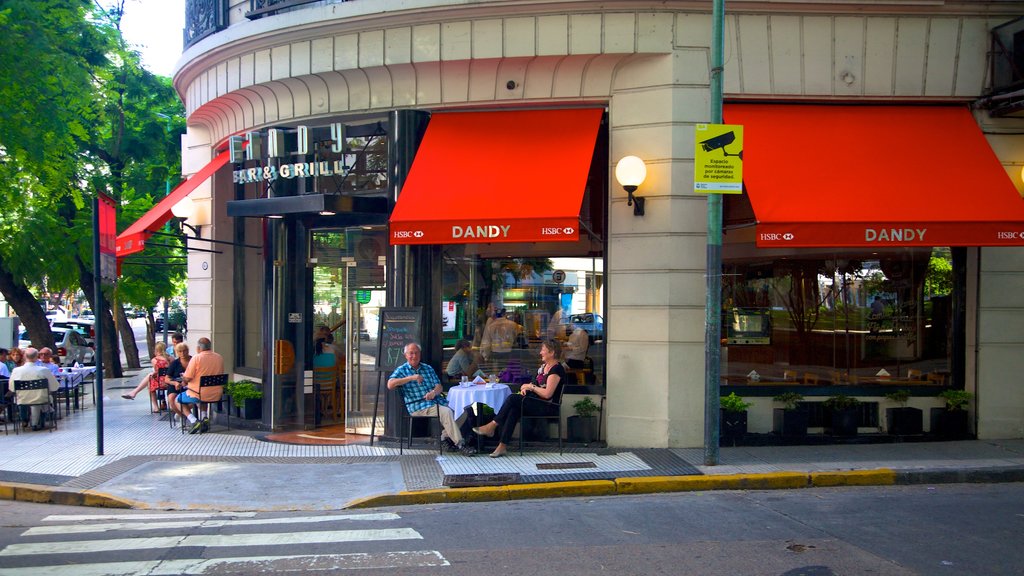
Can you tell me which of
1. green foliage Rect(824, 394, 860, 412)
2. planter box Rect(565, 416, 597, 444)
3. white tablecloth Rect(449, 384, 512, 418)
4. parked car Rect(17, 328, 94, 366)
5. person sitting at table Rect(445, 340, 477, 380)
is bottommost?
parked car Rect(17, 328, 94, 366)

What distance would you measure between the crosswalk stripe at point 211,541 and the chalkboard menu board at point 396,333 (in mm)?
4426

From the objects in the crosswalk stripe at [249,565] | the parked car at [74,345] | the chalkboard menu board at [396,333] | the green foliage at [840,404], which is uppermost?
the chalkboard menu board at [396,333]

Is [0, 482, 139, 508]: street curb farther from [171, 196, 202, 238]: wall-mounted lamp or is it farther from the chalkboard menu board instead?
[171, 196, 202, 238]: wall-mounted lamp

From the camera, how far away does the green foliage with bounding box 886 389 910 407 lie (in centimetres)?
1144

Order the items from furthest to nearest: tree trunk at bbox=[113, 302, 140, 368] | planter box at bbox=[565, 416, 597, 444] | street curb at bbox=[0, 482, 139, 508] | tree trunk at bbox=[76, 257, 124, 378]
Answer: tree trunk at bbox=[113, 302, 140, 368], tree trunk at bbox=[76, 257, 124, 378], planter box at bbox=[565, 416, 597, 444], street curb at bbox=[0, 482, 139, 508]

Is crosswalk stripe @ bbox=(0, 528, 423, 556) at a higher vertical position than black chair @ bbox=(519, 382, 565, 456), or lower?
lower

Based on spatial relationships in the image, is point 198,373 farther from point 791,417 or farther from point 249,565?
point 791,417

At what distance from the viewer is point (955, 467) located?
9672mm

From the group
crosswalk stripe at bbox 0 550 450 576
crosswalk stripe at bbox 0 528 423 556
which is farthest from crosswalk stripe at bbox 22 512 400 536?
crosswalk stripe at bbox 0 550 450 576

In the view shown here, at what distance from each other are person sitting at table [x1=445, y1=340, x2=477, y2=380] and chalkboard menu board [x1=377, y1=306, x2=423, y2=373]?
1.96ft

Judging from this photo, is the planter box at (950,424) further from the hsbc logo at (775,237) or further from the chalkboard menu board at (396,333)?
the chalkboard menu board at (396,333)

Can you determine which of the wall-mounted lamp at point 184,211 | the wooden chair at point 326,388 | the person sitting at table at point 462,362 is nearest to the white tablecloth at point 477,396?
the person sitting at table at point 462,362

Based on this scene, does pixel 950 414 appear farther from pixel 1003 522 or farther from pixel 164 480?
pixel 164 480

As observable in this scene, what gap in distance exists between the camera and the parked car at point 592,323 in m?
11.7
